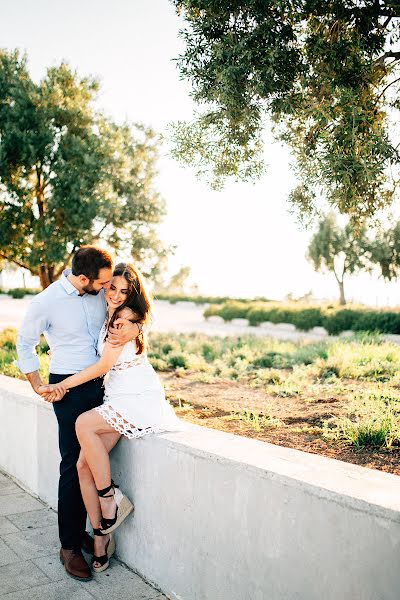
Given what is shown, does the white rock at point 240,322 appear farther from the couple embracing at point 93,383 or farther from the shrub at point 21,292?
the couple embracing at point 93,383

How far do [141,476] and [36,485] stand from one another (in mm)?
1800

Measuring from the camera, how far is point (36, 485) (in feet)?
Result: 16.9

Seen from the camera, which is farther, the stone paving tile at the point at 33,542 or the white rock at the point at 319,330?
the white rock at the point at 319,330

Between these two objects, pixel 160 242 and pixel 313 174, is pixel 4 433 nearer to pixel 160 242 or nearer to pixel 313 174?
pixel 313 174

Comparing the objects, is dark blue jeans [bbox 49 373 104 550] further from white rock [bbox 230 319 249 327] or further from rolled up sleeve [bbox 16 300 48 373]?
white rock [bbox 230 319 249 327]

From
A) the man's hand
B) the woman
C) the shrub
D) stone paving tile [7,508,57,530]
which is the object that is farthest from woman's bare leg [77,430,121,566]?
the shrub

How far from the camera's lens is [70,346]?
4.00m

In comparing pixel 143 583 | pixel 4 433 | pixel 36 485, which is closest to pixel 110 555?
pixel 143 583

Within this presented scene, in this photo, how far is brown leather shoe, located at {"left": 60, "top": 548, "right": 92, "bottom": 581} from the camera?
12.1 ft

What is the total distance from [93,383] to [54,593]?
4.13ft

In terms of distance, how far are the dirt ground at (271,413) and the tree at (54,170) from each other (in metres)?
4.89

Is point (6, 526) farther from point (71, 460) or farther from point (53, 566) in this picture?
point (71, 460)

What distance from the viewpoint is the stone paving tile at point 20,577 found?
3.54 meters

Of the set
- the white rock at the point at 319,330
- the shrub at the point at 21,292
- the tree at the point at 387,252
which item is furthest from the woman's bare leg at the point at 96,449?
the shrub at the point at 21,292
